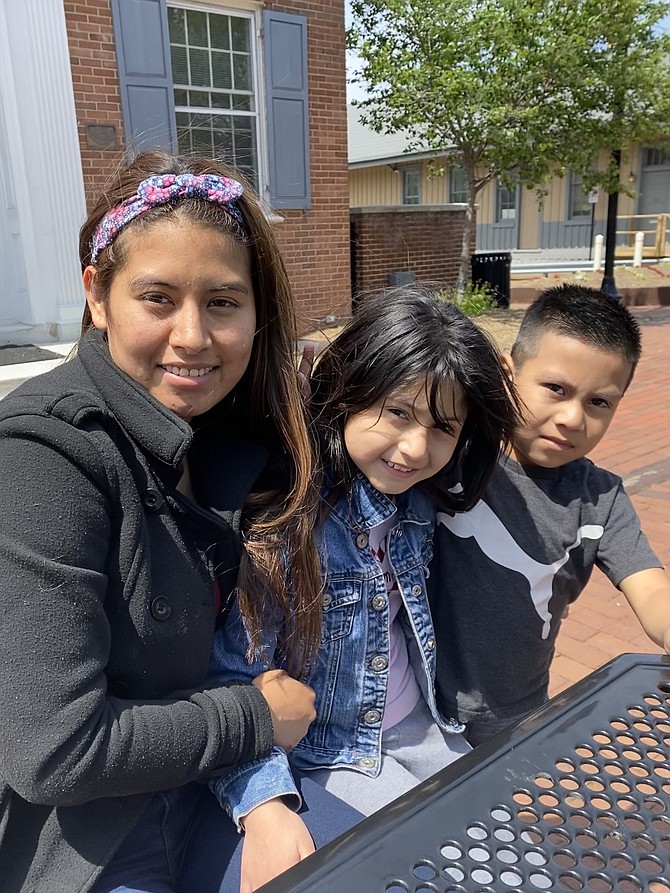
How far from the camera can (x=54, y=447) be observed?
109cm

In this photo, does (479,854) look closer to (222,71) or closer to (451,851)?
(451,851)

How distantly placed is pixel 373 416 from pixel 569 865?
849 millimetres

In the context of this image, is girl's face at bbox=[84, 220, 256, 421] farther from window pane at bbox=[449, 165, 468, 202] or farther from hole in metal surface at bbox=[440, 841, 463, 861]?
window pane at bbox=[449, 165, 468, 202]

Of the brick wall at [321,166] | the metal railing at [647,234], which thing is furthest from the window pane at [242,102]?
the metal railing at [647,234]

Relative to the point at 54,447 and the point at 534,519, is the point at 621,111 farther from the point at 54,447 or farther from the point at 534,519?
the point at 54,447

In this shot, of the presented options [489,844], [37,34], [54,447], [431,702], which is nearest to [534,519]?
[431,702]

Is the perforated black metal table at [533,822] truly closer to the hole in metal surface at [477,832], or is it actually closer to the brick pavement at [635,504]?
the hole in metal surface at [477,832]

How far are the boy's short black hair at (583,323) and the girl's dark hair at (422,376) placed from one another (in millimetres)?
186

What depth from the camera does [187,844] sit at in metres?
1.29

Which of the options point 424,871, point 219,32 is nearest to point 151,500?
point 424,871

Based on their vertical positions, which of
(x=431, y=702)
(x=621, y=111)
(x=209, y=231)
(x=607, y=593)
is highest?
(x=621, y=111)

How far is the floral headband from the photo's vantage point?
4.17ft

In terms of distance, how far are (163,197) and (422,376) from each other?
558 mm

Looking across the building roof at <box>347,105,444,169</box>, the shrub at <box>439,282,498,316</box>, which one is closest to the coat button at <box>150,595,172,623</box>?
the shrub at <box>439,282,498,316</box>
